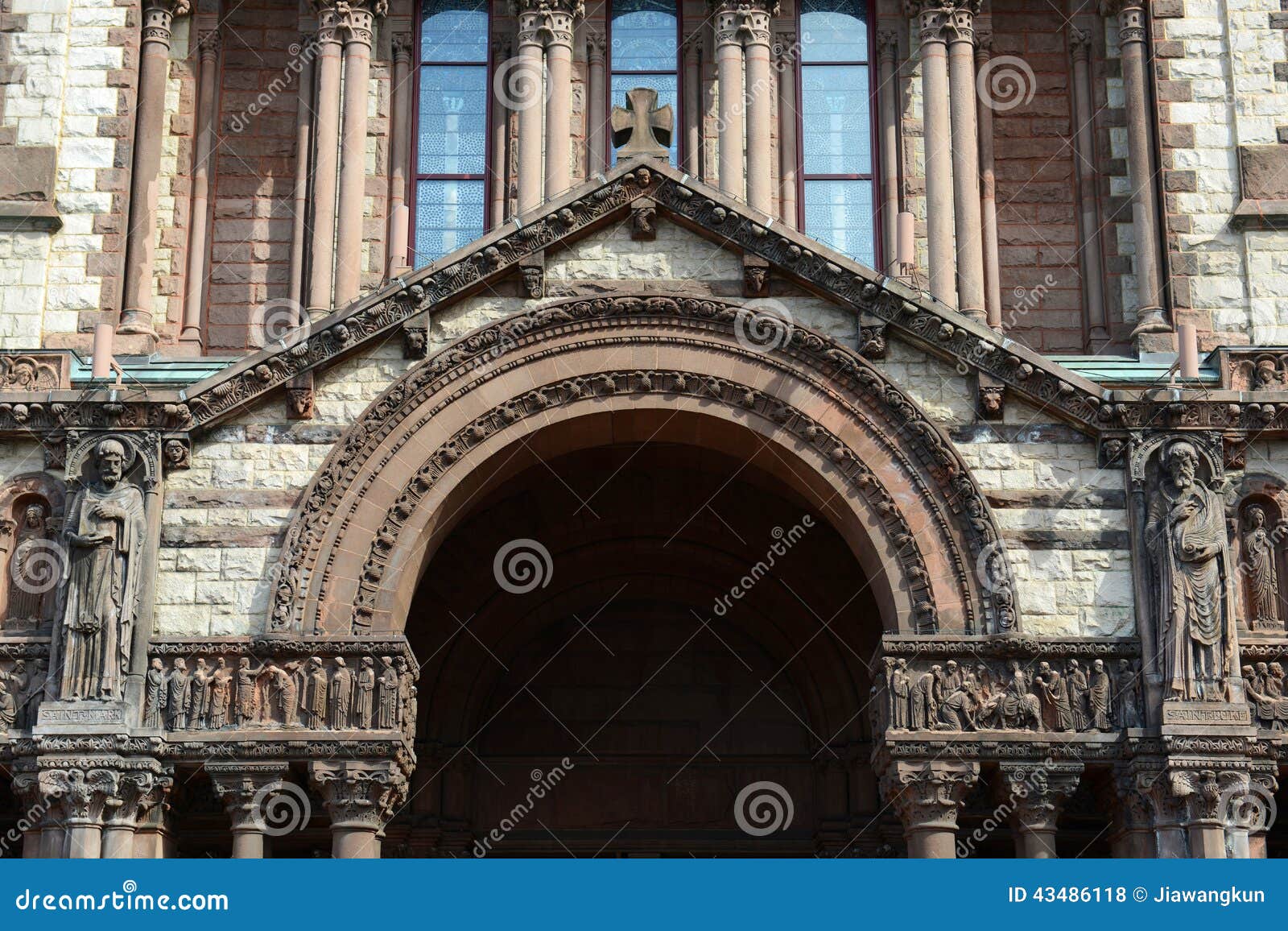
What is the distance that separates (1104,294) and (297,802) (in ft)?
46.6

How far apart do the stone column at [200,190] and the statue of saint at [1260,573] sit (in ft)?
49.2

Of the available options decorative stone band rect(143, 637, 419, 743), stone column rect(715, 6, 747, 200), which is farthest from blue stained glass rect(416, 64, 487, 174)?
decorative stone band rect(143, 637, 419, 743)

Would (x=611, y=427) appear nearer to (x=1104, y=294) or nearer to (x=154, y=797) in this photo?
(x=154, y=797)

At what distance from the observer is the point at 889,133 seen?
28.5 metres

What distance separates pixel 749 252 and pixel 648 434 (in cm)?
247

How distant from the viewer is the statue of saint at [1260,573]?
2136cm

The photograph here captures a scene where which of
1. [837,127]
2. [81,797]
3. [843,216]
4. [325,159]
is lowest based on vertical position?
[81,797]

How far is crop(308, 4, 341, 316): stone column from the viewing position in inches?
1078

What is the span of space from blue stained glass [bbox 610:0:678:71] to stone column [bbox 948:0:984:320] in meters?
4.32

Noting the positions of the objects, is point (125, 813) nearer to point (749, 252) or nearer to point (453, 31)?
point (749, 252)

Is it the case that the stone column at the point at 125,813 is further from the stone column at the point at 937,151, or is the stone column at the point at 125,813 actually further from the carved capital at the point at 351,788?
the stone column at the point at 937,151

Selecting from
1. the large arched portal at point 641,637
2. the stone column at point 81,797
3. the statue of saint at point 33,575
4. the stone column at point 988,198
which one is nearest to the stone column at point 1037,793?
the large arched portal at point 641,637

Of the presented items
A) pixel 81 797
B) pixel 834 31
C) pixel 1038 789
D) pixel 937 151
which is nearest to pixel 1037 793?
pixel 1038 789

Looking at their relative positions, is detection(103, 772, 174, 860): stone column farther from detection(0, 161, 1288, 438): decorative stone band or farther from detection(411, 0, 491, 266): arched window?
detection(411, 0, 491, 266): arched window
